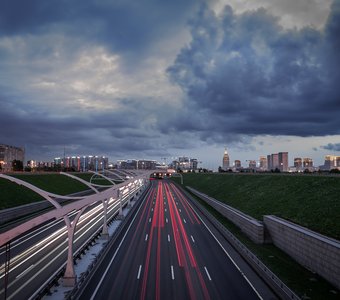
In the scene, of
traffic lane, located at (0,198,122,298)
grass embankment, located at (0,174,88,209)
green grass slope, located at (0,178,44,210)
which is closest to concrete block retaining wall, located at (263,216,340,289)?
traffic lane, located at (0,198,122,298)

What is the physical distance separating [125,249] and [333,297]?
2050 cm

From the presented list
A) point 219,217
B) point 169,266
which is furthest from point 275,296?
point 219,217

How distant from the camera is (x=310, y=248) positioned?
25.3m

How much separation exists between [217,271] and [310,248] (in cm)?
842

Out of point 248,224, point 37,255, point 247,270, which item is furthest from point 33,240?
point 248,224

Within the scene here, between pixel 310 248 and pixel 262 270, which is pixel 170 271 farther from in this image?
pixel 310 248

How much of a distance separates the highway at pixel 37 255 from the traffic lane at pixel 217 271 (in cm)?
1326

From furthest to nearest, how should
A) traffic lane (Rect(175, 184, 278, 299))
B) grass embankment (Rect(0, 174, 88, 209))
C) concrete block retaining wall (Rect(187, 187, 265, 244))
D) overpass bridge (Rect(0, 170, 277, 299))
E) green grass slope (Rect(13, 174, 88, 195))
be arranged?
green grass slope (Rect(13, 174, 88, 195))
grass embankment (Rect(0, 174, 88, 209))
concrete block retaining wall (Rect(187, 187, 265, 244))
traffic lane (Rect(175, 184, 278, 299))
overpass bridge (Rect(0, 170, 277, 299))

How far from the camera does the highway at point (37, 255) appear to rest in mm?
22458

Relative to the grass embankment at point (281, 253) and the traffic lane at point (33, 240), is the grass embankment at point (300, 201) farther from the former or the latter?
the traffic lane at point (33, 240)

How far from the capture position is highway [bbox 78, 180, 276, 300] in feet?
70.0

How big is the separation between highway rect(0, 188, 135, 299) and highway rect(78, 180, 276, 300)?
4.24 metres

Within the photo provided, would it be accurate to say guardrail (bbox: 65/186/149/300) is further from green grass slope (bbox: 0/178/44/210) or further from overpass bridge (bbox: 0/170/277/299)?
green grass slope (bbox: 0/178/44/210)

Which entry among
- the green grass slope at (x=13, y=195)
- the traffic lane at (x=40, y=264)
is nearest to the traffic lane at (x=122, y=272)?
the traffic lane at (x=40, y=264)
